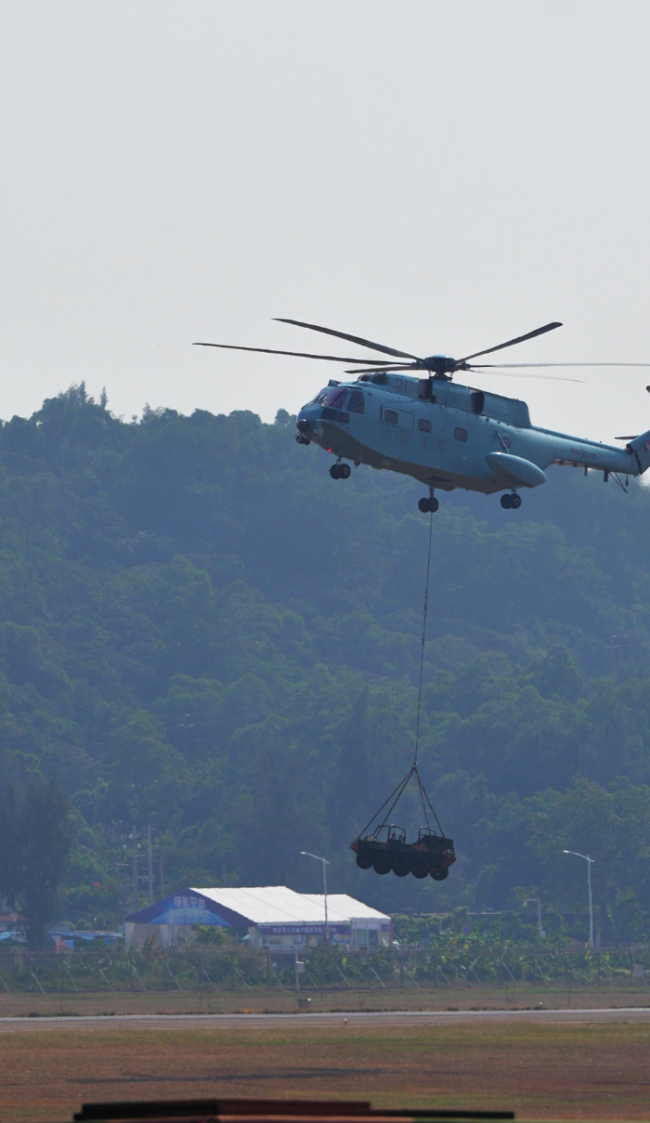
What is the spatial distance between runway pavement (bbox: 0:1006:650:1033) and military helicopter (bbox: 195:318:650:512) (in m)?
40.7

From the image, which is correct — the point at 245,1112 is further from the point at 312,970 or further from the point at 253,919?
the point at 253,919

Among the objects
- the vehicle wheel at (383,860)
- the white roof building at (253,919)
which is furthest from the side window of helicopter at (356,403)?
the white roof building at (253,919)

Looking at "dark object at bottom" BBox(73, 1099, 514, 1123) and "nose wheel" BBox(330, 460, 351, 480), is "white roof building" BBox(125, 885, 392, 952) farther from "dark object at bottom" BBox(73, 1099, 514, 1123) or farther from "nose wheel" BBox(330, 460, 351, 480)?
"dark object at bottom" BBox(73, 1099, 514, 1123)

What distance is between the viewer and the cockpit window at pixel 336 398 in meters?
44.3

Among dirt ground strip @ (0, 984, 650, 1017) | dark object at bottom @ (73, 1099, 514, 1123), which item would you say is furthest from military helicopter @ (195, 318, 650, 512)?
dirt ground strip @ (0, 984, 650, 1017)

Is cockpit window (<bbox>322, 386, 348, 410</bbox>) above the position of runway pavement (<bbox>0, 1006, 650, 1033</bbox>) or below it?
above

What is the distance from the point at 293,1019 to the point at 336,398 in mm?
51920

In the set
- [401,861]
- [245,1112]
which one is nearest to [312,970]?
[401,861]

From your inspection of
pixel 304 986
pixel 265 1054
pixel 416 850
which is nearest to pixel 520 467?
pixel 416 850

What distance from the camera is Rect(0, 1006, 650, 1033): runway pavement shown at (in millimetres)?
80875

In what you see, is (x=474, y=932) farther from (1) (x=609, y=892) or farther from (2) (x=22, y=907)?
(2) (x=22, y=907)

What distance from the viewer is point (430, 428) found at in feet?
149

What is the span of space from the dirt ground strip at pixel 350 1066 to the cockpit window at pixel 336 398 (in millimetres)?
19695

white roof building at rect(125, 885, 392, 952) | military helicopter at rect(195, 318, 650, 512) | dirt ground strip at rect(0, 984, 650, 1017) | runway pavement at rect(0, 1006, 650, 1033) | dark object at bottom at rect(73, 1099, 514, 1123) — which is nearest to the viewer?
dark object at bottom at rect(73, 1099, 514, 1123)
